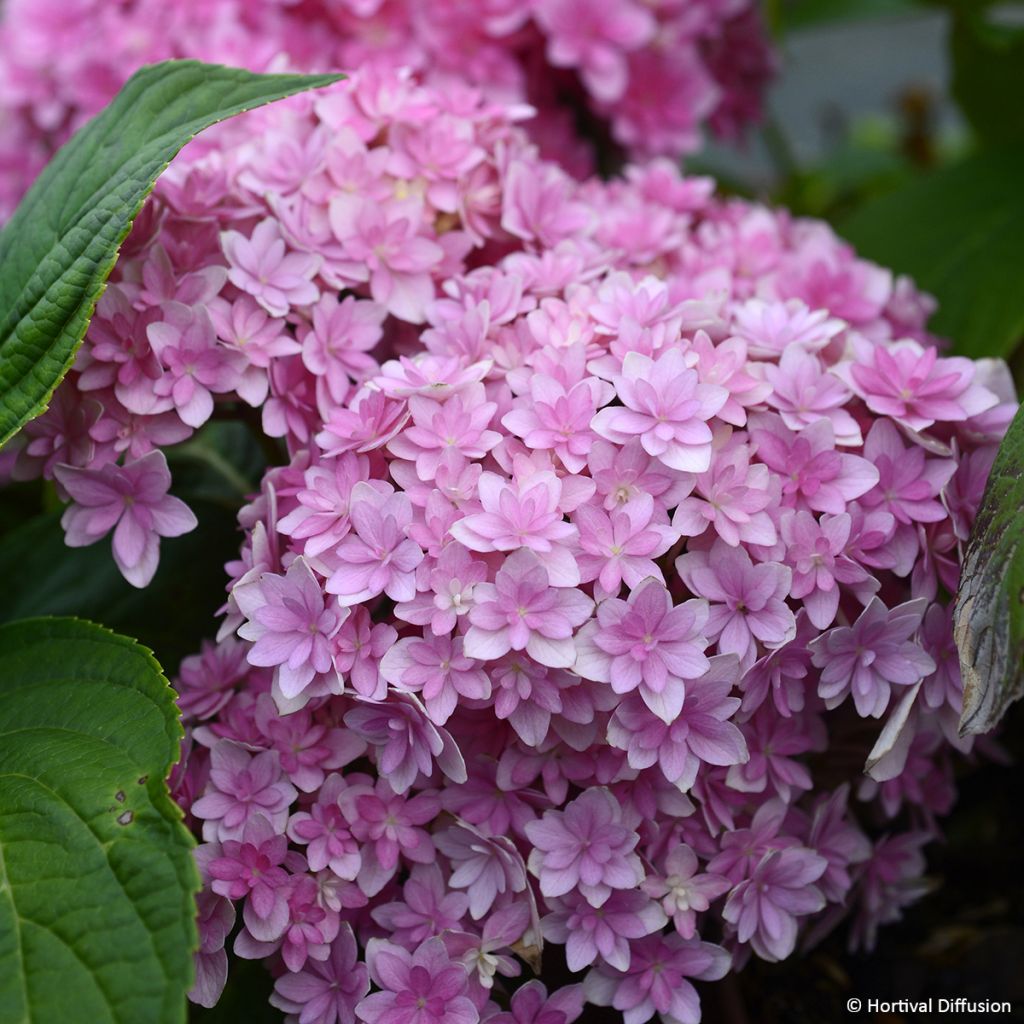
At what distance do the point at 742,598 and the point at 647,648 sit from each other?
0.08 metres

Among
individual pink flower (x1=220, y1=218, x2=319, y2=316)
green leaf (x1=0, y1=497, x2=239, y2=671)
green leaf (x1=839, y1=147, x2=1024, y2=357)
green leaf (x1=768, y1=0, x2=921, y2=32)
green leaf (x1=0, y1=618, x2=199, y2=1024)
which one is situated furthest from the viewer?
green leaf (x1=768, y1=0, x2=921, y2=32)

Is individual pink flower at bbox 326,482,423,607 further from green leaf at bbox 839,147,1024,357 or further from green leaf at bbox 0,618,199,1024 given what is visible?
green leaf at bbox 839,147,1024,357

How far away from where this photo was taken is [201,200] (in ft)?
2.94

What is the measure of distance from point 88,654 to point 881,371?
23.5 inches

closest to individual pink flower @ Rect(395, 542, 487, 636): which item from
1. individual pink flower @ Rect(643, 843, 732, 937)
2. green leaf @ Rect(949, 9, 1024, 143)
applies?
individual pink flower @ Rect(643, 843, 732, 937)

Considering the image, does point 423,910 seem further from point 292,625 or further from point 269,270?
point 269,270

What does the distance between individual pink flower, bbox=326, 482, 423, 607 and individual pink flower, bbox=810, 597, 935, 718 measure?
26cm

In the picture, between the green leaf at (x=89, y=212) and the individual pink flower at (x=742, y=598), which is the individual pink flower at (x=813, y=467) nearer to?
the individual pink flower at (x=742, y=598)

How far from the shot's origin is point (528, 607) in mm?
690

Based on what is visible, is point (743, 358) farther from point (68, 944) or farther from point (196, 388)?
point (68, 944)

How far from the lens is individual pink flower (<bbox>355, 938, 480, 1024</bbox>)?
0.72 meters

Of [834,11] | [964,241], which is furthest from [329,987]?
[834,11]

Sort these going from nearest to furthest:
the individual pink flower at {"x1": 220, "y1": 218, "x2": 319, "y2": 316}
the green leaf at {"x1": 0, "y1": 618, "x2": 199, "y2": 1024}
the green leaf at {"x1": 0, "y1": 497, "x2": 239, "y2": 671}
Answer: the green leaf at {"x1": 0, "y1": 618, "x2": 199, "y2": 1024} < the individual pink flower at {"x1": 220, "y1": 218, "x2": 319, "y2": 316} < the green leaf at {"x1": 0, "y1": 497, "x2": 239, "y2": 671}

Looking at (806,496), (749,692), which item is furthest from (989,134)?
(749,692)
